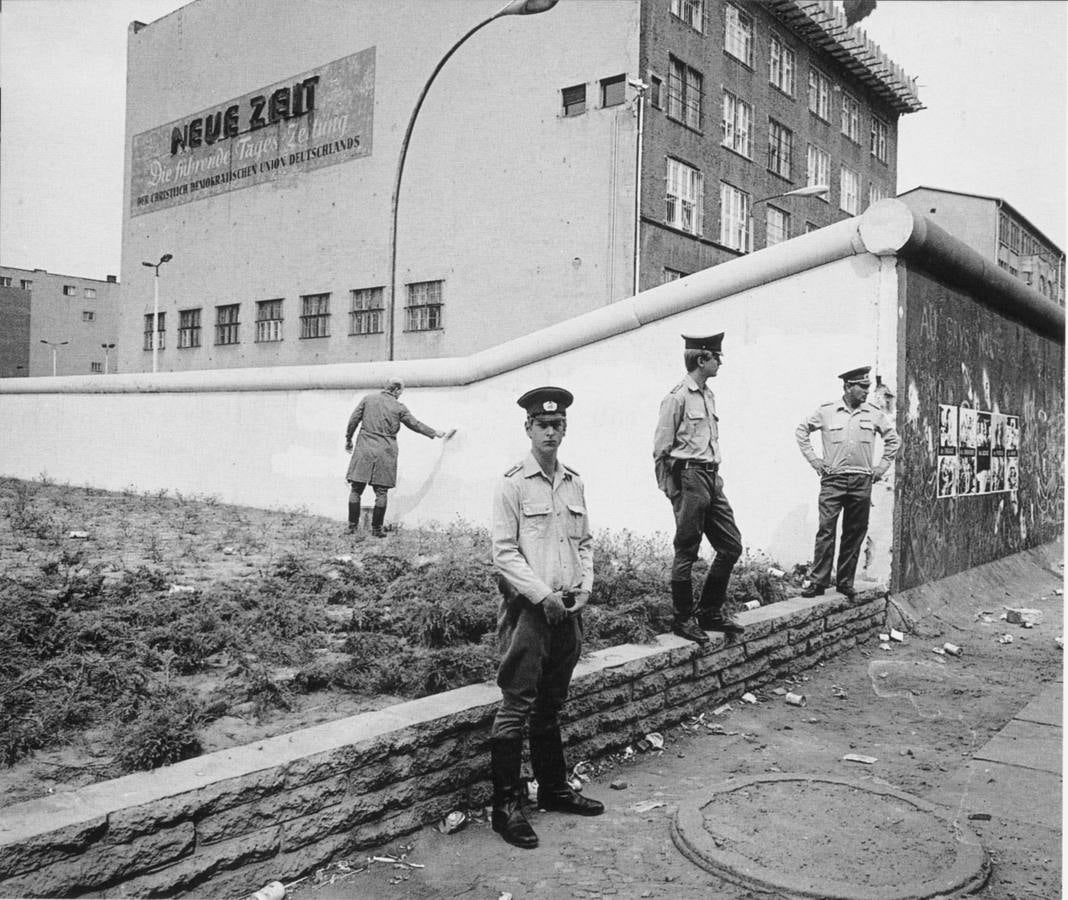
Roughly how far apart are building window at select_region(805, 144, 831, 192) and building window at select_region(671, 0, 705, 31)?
6.64 ft

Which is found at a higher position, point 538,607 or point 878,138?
point 878,138

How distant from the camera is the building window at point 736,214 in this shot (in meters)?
10.7

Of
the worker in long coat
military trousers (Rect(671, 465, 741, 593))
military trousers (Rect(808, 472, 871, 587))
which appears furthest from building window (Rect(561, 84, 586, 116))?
military trousers (Rect(671, 465, 741, 593))

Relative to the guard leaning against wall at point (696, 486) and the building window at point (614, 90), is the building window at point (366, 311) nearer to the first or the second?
the building window at point (614, 90)

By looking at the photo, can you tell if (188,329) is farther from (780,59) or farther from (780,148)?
(780,59)

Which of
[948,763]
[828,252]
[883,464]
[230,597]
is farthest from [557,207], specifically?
[948,763]

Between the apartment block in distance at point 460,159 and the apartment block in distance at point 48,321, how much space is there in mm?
1789

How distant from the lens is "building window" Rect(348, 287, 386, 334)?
29047 millimetres

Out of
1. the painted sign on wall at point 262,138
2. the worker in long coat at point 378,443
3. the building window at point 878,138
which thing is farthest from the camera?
the painted sign on wall at point 262,138

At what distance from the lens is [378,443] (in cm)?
1059

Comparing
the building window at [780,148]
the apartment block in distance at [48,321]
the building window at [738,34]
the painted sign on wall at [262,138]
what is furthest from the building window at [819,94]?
the painted sign on wall at [262,138]

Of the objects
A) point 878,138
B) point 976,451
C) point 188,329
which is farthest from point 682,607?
point 188,329

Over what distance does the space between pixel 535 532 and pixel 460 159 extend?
789 inches

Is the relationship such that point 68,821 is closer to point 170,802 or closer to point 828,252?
point 170,802
